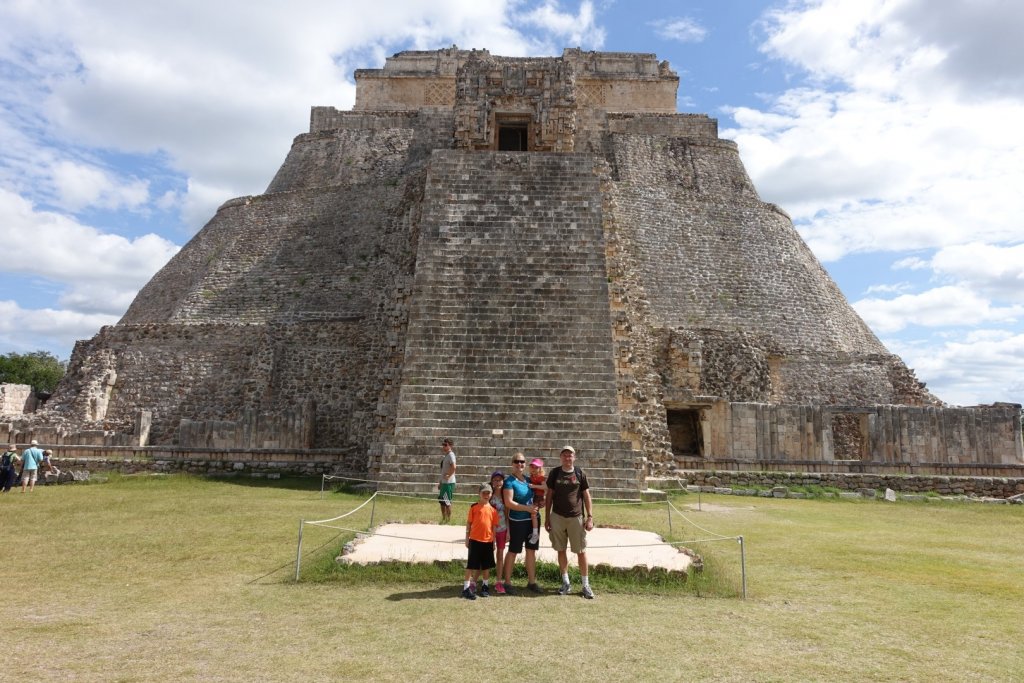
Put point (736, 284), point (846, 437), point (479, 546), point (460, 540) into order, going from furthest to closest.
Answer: point (736, 284)
point (846, 437)
point (460, 540)
point (479, 546)

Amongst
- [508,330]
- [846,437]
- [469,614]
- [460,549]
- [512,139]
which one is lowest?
[469,614]

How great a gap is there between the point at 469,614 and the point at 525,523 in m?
0.98

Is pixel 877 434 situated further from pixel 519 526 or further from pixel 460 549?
pixel 519 526

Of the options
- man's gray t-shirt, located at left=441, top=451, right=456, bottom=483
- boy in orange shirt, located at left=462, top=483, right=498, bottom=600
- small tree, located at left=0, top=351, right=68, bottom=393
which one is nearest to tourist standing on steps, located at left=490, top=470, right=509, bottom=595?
boy in orange shirt, located at left=462, top=483, right=498, bottom=600

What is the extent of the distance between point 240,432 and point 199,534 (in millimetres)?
7789

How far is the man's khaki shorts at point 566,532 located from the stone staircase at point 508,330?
15.4ft

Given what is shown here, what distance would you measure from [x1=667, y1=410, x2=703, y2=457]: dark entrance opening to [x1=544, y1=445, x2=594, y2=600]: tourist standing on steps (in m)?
12.7

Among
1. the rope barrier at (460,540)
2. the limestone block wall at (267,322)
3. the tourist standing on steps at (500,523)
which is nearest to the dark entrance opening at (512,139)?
the limestone block wall at (267,322)

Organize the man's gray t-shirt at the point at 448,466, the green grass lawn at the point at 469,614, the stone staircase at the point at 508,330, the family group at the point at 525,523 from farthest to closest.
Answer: the stone staircase at the point at 508,330, the man's gray t-shirt at the point at 448,466, the family group at the point at 525,523, the green grass lawn at the point at 469,614

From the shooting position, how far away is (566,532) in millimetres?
5848

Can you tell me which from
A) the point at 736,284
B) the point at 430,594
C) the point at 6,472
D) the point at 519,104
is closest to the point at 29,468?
the point at 6,472

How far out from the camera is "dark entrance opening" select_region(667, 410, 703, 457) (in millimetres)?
18094

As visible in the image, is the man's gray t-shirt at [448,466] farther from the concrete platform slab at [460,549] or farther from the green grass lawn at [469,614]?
the concrete platform slab at [460,549]

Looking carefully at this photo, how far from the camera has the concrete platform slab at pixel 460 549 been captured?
6.20m
